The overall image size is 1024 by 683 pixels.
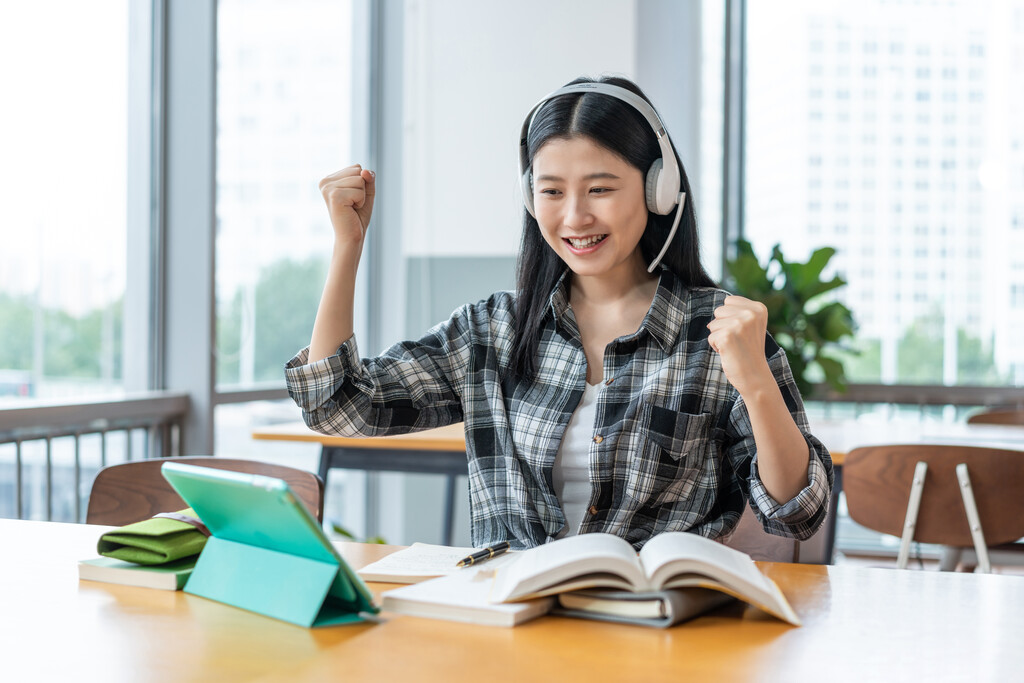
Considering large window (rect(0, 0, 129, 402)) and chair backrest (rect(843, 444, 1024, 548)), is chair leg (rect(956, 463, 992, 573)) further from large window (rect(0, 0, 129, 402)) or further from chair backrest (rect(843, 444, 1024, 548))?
large window (rect(0, 0, 129, 402))

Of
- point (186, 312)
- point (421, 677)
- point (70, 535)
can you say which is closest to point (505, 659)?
point (421, 677)

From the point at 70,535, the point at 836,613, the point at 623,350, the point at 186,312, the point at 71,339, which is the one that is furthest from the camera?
the point at 186,312

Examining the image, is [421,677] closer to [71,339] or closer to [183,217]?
[71,339]

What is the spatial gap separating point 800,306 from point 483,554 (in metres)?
2.90

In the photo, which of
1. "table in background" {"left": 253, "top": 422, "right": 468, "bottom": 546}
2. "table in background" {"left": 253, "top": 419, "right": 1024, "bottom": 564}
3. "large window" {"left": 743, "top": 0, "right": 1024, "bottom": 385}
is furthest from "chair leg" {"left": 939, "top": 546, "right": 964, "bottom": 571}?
"large window" {"left": 743, "top": 0, "right": 1024, "bottom": 385}

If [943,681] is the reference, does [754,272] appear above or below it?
above

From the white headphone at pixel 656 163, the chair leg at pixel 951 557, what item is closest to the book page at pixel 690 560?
the white headphone at pixel 656 163

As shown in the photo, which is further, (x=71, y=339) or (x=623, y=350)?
(x=71, y=339)

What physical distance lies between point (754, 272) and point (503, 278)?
99 centimetres

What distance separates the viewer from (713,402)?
4.22 ft

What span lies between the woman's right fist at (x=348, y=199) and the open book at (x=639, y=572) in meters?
0.55

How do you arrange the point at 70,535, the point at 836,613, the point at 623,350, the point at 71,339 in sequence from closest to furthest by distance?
the point at 836,613, the point at 70,535, the point at 623,350, the point at 71,339

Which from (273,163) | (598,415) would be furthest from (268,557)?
(273,163)

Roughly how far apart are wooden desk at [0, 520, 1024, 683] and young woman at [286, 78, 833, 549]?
29 cm
